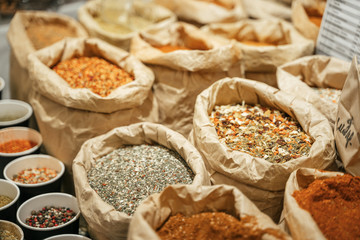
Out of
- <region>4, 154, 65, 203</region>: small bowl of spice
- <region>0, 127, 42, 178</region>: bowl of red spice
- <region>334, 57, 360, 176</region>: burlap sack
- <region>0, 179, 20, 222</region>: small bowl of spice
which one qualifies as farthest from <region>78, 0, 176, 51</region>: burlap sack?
<region>334, 57, 360, 176</region>: burlap sack

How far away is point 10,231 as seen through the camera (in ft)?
4.89

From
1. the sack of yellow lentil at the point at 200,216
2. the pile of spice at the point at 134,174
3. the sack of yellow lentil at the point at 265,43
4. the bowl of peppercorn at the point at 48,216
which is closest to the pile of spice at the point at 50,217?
the bowl of peppercorn at the point at 48,216

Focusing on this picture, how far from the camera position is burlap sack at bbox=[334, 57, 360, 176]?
4.44ft

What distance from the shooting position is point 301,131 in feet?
5.39

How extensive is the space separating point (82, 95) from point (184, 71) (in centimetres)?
58

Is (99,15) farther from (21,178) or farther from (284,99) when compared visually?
(284,99)

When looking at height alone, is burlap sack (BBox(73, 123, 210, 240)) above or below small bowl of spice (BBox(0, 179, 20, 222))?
above

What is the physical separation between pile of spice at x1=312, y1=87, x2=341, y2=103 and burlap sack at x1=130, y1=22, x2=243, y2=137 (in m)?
0.45

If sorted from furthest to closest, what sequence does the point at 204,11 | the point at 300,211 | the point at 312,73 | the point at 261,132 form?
the point at 204,11
the point at 312,73
the point at 261,132
the point at 300,211

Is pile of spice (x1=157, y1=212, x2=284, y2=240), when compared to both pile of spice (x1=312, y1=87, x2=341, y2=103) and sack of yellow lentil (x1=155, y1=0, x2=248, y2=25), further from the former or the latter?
sack of yellow lentil (x1=155, y1=0, x2=248, y2=25)

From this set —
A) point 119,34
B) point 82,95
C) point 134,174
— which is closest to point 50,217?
point 134,174

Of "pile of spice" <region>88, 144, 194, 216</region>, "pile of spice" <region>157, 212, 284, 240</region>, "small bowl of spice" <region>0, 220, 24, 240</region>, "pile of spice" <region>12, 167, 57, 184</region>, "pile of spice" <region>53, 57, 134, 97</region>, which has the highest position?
"pile of spice" <region>53, 57, 134, 97</region>

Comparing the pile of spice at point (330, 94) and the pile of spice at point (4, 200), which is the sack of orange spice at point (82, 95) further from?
the pile of spice at point (330, 94)

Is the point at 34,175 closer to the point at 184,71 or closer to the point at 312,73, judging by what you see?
the point at 184,71
